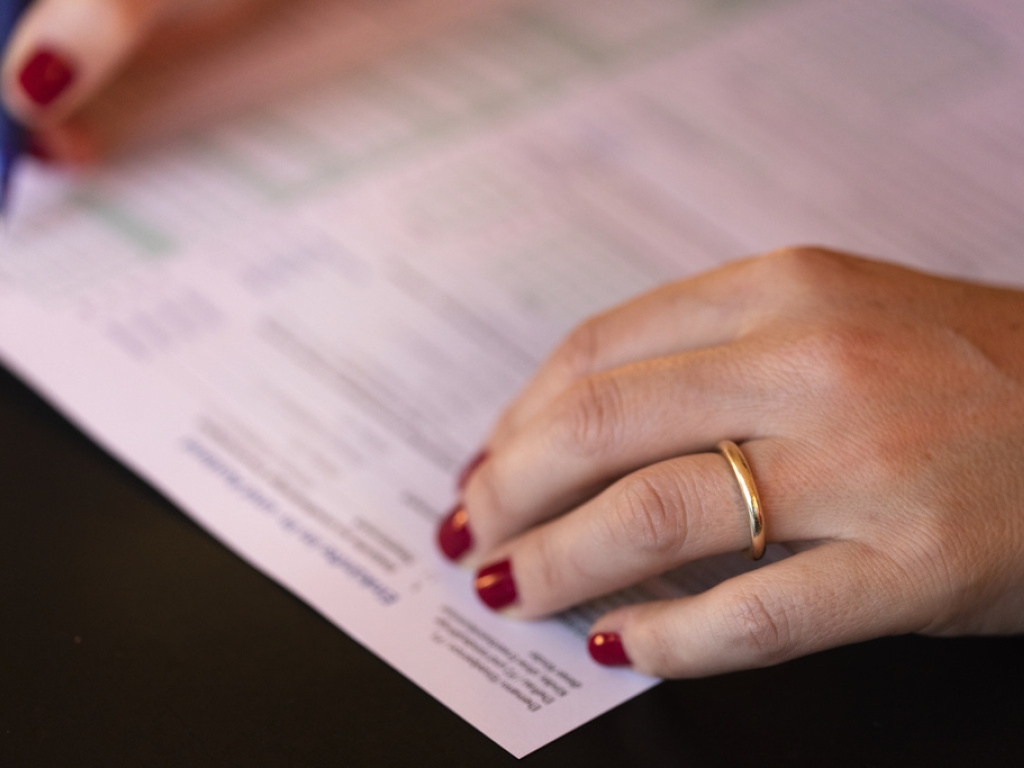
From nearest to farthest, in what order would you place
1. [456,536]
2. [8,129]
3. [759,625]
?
1. [759,625]
2. [456,536]
3. [8,129]

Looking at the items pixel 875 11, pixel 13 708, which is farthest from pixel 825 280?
pixel 875 11

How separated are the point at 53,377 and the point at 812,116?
74 centimetres

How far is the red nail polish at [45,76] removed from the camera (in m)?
0.84

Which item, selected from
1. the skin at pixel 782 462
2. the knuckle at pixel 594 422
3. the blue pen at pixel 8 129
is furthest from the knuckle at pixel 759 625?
the blue pen at pixel 8 129

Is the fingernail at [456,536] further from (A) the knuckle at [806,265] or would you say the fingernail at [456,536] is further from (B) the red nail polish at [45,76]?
(B) the red nail polish at [45,76]

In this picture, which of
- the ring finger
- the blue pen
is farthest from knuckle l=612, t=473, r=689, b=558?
the blue pen

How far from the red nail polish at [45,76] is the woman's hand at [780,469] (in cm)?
52

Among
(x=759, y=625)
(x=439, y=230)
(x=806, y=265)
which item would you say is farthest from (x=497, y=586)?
(x=439, y=230)

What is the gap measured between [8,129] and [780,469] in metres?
0.67

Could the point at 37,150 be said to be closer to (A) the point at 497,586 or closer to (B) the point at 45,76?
(B) the point at 45,76

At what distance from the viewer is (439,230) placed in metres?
0.87

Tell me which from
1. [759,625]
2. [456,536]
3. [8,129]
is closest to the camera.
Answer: [759,625]

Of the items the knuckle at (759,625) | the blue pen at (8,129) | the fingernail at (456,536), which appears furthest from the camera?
the blue pen at (8,129)

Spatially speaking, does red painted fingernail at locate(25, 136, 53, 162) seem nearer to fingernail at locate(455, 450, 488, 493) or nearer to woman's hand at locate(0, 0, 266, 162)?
woman's hand at locate(0, 0, 266, 162)
